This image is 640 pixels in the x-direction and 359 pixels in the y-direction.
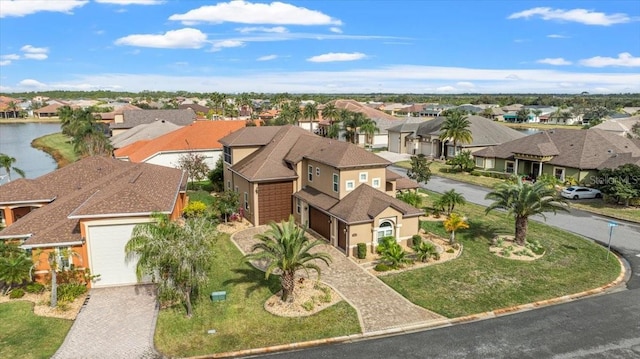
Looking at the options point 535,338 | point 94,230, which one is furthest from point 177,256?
point 535,338

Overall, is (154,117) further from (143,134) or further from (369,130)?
(369,130)

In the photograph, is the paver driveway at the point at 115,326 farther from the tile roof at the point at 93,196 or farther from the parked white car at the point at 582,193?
the parked white car at the point at 582,193

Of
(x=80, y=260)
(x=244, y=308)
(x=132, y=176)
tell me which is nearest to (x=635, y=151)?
(x=244, y=308)

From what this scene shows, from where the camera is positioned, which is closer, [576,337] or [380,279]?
[576,337]

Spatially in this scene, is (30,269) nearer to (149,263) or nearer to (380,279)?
(149,263)

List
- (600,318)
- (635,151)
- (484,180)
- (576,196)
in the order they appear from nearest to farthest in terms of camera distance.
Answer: (600,318) < (576,196) < (635,151) < (484,180)

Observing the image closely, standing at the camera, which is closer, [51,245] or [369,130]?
[51,245]

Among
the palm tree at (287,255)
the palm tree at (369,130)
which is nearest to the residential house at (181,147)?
the palm tree at (369,130)

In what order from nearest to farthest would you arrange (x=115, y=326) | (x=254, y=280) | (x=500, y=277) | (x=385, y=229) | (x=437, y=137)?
(x=115, y=326) → (x=254, y=280) → (x=500, y=277) → (x=385, y=229) → (x=437, y=137)
